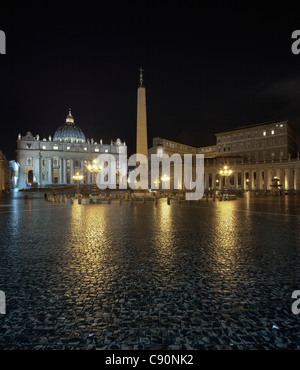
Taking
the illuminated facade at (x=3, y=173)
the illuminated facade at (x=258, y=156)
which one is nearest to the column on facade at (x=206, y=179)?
the illuminated facade at (x=258, y=156)

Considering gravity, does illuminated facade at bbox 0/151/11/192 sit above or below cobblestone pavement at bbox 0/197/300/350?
above

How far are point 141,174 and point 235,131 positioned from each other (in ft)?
206

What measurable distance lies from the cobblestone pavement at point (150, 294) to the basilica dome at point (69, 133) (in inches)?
5343

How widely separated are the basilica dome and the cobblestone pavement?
135712 mm

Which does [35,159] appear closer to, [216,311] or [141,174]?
[141,174]

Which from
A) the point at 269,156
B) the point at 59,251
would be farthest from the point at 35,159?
the point at 59,251

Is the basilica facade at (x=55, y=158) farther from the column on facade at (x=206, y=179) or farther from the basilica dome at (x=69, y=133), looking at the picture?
the column on facade at (x=206, y=179)

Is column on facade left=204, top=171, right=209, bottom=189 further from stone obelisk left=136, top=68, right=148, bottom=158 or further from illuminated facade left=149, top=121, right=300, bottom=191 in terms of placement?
stone obelisk left=136, top=68, right=148, bottom=158

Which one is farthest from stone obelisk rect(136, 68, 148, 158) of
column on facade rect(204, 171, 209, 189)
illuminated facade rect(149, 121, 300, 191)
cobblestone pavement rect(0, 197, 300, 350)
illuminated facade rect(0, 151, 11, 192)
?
column on facade rect(204, 171, 209, 189)

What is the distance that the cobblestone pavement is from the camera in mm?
3279

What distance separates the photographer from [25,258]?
6965mm

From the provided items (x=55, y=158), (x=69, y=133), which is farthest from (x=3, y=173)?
(x=69, y=133)

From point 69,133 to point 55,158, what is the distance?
25.4 meters

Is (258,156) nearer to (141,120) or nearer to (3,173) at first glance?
(141,120)
